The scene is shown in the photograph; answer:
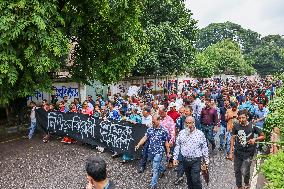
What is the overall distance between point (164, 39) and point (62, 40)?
16050mm

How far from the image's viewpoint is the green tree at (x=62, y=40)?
44.8 feet

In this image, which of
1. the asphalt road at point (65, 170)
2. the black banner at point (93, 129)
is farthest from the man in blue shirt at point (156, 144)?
the black banner at point (93, 129)

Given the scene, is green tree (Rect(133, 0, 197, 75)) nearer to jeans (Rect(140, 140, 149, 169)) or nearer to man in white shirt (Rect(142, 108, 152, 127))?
man in white shirt (Rect(142, 108, 152, 127))

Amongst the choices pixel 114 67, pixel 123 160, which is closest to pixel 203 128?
pixel 123 160

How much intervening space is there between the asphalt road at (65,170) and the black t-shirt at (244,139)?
4.32ft

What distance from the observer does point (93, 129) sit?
41.9ft

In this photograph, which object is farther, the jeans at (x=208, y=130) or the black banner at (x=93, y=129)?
the jeans at (x=208, y=130)

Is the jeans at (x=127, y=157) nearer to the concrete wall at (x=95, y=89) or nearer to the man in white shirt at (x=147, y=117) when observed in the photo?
the man in white shirt at (x=147, y=117)

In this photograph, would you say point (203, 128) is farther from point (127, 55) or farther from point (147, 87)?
point (147, 87)

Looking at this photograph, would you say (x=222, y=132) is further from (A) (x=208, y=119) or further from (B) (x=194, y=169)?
(B) (x=194, y=169)

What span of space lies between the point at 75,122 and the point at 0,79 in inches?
126

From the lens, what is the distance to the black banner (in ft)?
37.0

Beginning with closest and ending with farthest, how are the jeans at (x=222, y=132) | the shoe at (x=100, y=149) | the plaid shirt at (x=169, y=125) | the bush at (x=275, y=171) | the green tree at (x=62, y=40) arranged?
the bush at (x=275, y=171), the plaid shirt at (x=169, y=125), the shoe at (x=100, y=149), the jeans at (x=222, y=132), the green tree at (x=62, y=40)

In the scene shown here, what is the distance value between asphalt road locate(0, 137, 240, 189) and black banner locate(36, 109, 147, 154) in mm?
413
